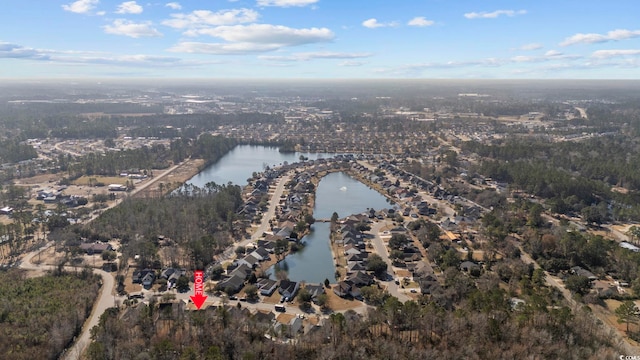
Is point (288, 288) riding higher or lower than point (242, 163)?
lower

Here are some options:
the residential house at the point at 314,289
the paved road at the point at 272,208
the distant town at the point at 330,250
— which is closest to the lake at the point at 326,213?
the distant town at the point at 330,250

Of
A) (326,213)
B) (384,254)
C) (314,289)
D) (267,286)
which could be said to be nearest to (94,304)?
(267,286)

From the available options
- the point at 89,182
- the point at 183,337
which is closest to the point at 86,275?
the point at 183,337

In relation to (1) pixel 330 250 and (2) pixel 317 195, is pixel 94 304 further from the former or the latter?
(2) pixel 317 195

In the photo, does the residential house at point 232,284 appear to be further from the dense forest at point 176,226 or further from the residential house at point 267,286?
the dense forest at point 176,226

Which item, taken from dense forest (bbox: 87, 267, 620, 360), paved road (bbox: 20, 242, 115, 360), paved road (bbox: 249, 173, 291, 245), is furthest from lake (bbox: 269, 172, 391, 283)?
paved road (bbox: 20, 242, 115, 360)

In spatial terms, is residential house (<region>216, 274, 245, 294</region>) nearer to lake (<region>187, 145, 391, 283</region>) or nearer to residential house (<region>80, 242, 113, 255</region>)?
lake (<region>187, 145, 391, 283</region>)
